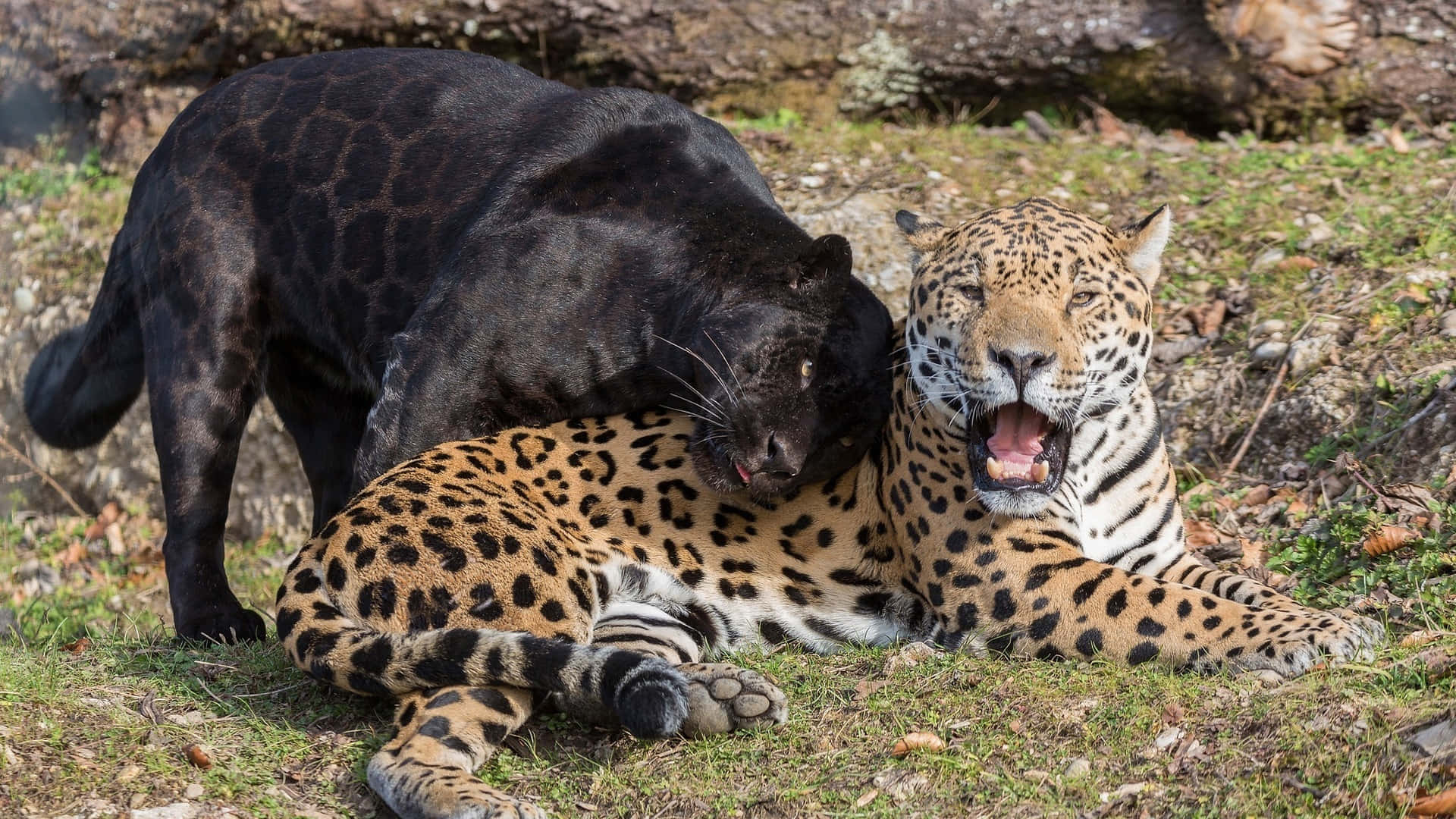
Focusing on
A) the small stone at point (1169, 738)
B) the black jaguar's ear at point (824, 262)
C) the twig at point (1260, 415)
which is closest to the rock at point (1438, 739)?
the small stone at point (1169, 738)

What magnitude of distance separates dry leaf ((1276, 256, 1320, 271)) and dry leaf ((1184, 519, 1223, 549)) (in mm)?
2300

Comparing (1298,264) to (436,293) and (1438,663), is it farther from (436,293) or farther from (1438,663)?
(436,293)

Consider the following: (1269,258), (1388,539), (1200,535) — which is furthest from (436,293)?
(1269,258)

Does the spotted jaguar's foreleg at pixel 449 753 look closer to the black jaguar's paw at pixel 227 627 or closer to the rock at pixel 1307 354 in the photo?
the black jaguar's paw at pixel 227 627

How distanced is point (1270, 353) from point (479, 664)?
512 cm

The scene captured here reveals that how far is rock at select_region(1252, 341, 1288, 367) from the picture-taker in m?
8.38

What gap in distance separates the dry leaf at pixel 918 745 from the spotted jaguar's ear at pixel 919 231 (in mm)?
2214

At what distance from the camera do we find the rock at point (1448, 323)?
7789 millimetres

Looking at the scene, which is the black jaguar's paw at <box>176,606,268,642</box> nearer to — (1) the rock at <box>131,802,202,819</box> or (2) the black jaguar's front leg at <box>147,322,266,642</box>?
(2) the black jaguar's front leg at <box>147,322,266,642</box>

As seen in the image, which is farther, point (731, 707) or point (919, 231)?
point (919, 231)

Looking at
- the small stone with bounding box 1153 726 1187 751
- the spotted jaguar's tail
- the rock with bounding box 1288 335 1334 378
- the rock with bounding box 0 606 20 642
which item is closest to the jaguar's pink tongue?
the small stone with bounding box 1153 726 1187 751

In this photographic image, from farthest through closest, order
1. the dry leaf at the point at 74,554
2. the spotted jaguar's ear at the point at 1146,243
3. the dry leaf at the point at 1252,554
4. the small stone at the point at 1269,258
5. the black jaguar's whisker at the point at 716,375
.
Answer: the dry leaf at the point at 74,554 < the small stone at the point at 1269,258 < the dry leaf at the point at 1252,554 < the black jaguar's whisker at the point at 716,375 < the spotted jaguar's ear at the point at 1146,243

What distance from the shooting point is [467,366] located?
266 inches

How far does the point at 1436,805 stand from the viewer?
168 inches
